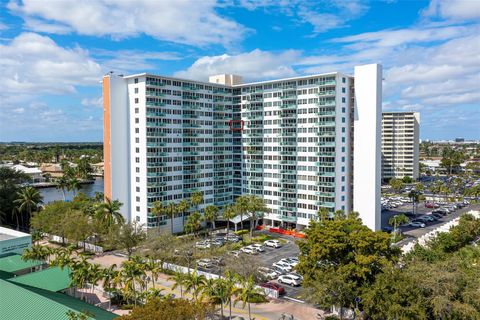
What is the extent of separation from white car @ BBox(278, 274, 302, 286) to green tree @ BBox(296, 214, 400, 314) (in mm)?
8592

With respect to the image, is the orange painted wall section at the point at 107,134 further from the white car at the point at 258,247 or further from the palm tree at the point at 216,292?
the palm tree at the point at 216,292

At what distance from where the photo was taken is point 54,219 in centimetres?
7256

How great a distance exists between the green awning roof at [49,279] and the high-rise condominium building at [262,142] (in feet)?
101

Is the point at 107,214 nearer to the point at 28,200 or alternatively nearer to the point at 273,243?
the point at 28,200

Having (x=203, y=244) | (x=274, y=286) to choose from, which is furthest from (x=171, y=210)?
(x=274, y=286)

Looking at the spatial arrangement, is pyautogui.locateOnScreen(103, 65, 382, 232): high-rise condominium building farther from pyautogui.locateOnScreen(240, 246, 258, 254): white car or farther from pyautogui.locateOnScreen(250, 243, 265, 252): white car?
pyautogui.locateOnScreen(240, 246, 258, 254): white car

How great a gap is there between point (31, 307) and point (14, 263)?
68.7 ft

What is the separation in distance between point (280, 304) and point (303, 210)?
121 ft

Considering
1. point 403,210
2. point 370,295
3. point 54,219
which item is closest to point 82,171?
point 54,219

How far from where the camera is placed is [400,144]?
173 meters

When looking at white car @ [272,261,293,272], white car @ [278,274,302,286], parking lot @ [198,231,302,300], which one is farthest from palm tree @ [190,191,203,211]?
white car @ [278,274,302,286]

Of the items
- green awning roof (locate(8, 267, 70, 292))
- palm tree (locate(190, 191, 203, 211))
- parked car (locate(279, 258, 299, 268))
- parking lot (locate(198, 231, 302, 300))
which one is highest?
palm tree (locate(190, 191, 203, 211))

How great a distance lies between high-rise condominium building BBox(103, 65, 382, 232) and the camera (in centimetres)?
7600

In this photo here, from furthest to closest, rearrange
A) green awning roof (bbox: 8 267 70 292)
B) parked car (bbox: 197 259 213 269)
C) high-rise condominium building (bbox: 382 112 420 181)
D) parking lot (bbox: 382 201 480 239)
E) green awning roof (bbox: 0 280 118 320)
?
high-rise condominium building (bbox: 382 112 420 181) < parking lot (bbox: 382 201 480 239) < parked car (bbox: 197 259 213 269) < green awning roof (bbox: 8 267 70 292) < green awning roof (bbox: 0 280 118 320)
